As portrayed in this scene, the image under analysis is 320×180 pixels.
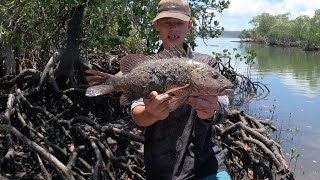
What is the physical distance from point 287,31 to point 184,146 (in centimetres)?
7884

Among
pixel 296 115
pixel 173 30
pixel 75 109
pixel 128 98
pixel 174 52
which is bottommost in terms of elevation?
pixel 296 115

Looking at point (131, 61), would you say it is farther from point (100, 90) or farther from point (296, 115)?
point (296, 115)

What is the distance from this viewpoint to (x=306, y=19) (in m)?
79.5

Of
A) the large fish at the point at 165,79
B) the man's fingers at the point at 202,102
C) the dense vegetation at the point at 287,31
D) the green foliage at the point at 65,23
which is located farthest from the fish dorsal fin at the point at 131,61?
the dense vegetation at the point at 287,31

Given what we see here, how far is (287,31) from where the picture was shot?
77188mm

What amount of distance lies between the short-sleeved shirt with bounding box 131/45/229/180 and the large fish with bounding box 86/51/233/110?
0.51ft

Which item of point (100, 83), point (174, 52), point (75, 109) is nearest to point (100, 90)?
point (100, 83)

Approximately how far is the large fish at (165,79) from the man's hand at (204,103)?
0.10 ft

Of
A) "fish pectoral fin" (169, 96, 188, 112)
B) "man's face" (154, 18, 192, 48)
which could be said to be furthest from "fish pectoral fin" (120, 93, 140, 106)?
"man's face" (154, 18, 192, 48)

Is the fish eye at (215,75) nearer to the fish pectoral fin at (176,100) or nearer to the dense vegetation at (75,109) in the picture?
the fish pectoral fin at (176,100)

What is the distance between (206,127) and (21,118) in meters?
3.28

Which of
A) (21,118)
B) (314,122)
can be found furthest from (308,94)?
(21,118)

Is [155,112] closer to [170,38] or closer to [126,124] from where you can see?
[170,38]

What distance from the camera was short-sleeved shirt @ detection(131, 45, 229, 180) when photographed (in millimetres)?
2682
